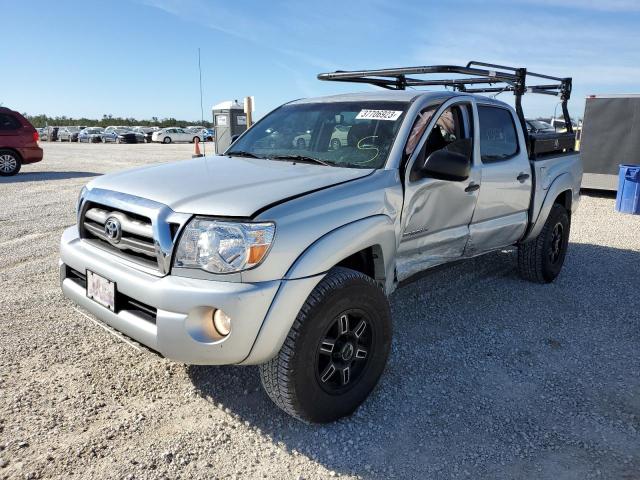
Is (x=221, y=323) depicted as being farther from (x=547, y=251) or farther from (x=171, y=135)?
(x=171, y=135)

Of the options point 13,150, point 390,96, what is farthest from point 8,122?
point 390,96

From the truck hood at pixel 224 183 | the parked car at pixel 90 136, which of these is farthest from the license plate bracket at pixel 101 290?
the parked car at pixel 90 136

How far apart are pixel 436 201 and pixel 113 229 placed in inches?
79.3

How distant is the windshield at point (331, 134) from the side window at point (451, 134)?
28 cm

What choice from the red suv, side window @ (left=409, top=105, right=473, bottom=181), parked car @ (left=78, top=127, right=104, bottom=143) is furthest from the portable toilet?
parked car @ (left=78, top=127, right=104, bottom=143)

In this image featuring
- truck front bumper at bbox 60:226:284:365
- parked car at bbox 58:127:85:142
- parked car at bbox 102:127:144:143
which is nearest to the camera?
truck front bumper at bbox 60:226:284:365

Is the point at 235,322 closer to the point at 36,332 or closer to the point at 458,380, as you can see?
the point at 458,380

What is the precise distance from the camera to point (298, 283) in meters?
2.38

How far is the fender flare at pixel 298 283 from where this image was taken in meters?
2.32

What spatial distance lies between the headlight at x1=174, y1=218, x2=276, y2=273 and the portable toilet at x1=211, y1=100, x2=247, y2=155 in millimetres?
11462

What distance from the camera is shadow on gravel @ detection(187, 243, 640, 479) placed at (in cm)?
254

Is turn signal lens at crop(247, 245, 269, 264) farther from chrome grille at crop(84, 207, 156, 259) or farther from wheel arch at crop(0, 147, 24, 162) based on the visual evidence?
wheel arch at crop(0, 147, 24, 162)

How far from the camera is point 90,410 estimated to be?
283 cm

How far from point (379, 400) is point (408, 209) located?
45.5 inches
